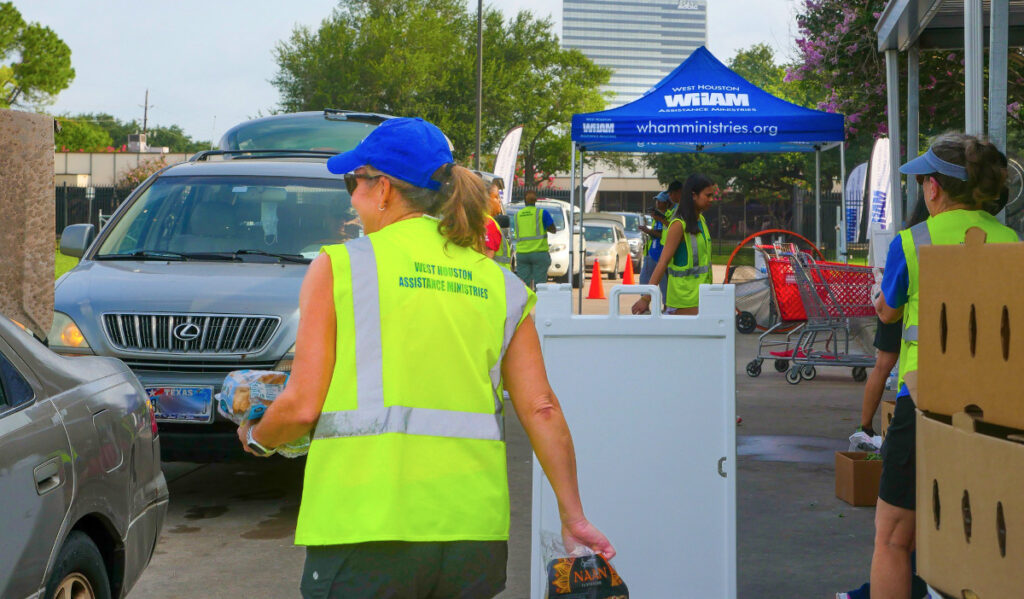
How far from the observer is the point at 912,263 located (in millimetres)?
3887

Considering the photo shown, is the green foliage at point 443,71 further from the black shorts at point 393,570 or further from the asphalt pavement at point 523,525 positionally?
the black shorts at point 393,570

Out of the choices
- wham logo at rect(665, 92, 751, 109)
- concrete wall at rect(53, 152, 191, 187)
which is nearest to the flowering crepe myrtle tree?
wham logo at rect(665, 92, 751, 109)

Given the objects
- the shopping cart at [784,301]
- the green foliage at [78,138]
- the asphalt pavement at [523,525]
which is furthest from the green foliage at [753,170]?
the asphalt pavement at [523,525]

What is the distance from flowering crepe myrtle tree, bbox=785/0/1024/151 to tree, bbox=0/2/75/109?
148ft

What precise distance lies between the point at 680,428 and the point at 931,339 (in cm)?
174

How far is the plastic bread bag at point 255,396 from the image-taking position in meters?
2.51

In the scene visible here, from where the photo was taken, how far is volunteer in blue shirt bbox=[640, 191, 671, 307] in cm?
1176

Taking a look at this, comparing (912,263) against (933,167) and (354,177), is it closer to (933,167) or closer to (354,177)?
(933,167)

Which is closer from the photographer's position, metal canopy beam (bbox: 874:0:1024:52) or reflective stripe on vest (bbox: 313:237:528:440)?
reflective stripe on vest (bbox: 313:237:528:440)

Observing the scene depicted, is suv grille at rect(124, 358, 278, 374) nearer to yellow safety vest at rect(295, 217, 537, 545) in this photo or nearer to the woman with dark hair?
the woman with dark hair

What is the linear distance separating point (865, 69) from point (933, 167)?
945 centimetres

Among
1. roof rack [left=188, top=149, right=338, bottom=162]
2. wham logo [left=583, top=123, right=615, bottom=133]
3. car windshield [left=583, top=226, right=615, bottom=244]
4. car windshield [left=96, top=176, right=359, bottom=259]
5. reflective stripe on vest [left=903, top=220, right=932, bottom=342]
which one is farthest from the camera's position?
car windshield [left=583, top=226, right=615, bottom=244]

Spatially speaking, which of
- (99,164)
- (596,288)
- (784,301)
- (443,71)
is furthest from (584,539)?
(99,164)

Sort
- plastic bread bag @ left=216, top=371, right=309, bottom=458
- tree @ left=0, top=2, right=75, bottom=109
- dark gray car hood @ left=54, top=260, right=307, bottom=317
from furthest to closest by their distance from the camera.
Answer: tree @ left=0, top=2, right=75, bottom=109, dark gray car hood @ left=54, top=260, right=307, bottom=317, plastic bread bag @ left=216, top=371, right=309, bottom=458
